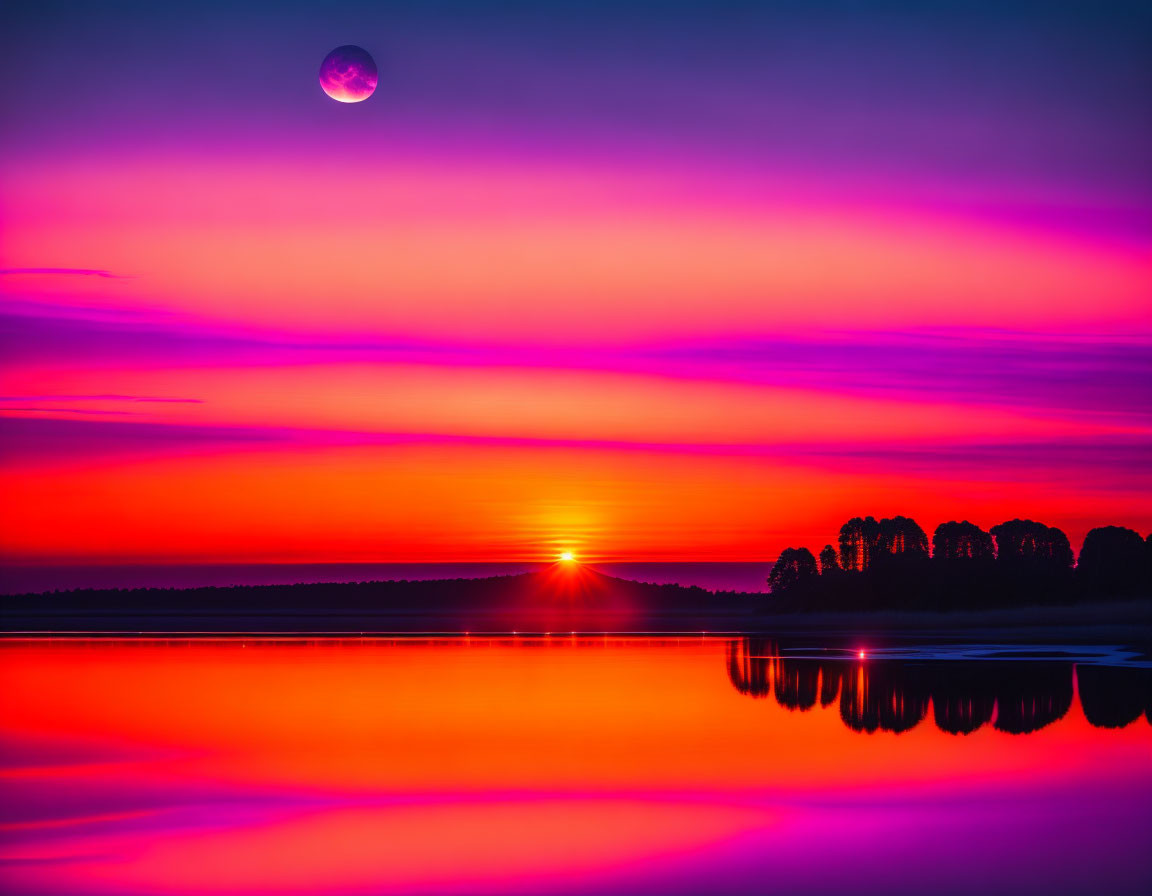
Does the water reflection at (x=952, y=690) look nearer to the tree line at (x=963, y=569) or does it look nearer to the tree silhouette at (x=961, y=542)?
the tree line at (x=963, y=569)

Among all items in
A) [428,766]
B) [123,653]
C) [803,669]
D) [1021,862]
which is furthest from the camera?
[123,653]

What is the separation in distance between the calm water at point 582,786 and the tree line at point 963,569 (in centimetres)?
8040

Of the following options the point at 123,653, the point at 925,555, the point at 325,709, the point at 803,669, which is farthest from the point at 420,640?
the point at 925,555

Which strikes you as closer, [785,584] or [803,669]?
[803,669]

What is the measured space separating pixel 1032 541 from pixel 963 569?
30366 millimetres

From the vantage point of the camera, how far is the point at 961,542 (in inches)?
6083

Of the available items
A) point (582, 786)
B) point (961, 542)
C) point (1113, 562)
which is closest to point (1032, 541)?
point (961, 542)

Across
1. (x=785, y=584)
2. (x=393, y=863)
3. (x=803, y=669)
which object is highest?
(x=785, y=584)

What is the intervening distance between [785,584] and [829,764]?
446ft

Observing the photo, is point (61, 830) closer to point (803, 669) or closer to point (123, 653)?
point (803, 669)

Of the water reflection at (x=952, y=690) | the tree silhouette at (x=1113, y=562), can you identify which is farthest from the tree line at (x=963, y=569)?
the water reflection at (x=952, y=690)

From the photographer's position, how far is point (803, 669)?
165ft

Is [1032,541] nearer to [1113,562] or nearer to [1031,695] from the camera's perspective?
[1113,562]

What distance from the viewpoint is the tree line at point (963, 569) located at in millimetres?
121125
